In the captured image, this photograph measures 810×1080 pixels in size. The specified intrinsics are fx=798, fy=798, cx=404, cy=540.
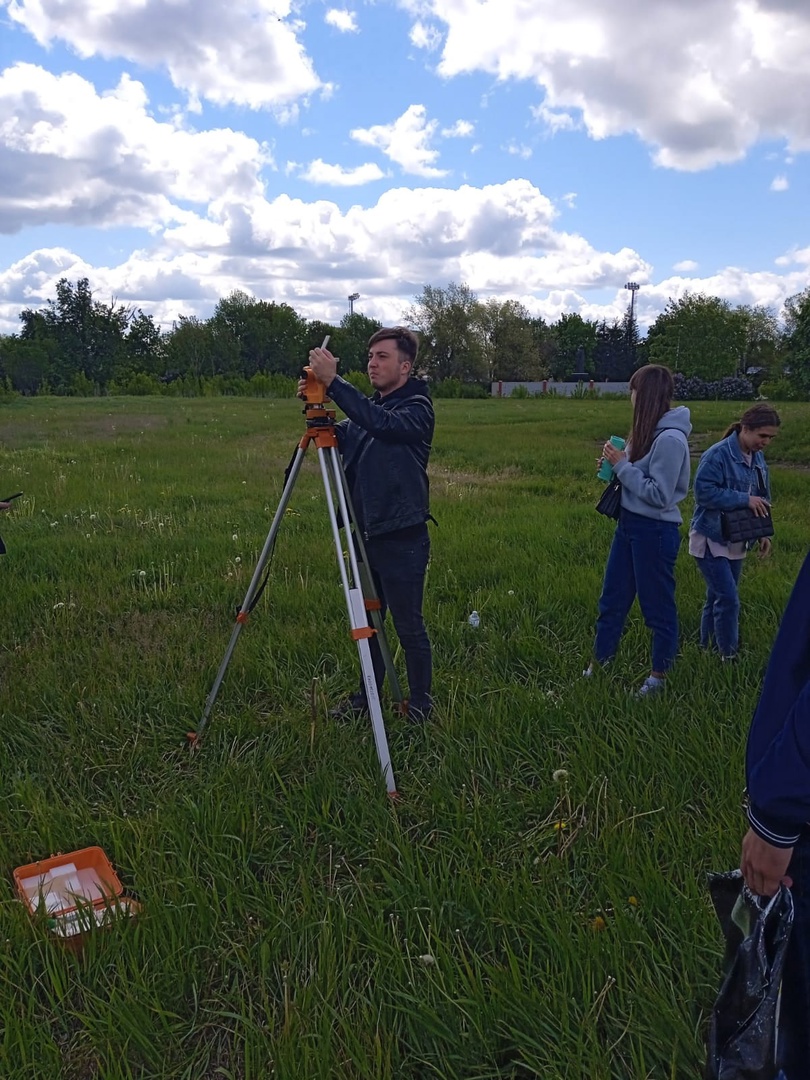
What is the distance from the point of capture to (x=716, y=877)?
1.94 metres

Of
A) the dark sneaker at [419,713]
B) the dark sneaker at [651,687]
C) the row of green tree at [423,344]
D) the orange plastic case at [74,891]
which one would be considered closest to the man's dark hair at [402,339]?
the dark sneaker at [419,713]

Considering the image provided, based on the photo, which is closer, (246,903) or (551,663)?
(246,903)

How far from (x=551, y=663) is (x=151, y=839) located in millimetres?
2652

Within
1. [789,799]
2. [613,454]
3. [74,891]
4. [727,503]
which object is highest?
[613,454]

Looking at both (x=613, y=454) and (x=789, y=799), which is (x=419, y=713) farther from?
(x=789, y=799)

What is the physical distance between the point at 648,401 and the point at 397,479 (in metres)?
1.65

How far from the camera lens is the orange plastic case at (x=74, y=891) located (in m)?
2.78

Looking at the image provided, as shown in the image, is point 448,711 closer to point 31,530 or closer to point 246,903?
point 246,903

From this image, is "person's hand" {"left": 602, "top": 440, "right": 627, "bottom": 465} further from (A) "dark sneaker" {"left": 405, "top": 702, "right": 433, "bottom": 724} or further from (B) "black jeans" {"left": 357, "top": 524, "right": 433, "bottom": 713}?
(A) "dark sneaker" {"left": 405, "top": 702, "right": 433, "bottom": 724}

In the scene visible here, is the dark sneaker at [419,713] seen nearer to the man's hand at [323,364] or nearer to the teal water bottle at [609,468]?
the teal water bottle at [609,468]

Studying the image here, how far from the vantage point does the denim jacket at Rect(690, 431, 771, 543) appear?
16.5 ft

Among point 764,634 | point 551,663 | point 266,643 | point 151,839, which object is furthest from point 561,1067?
point 764,634

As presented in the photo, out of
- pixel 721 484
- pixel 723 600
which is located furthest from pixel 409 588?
pixel 721 484

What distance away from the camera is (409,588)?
13.5ft
